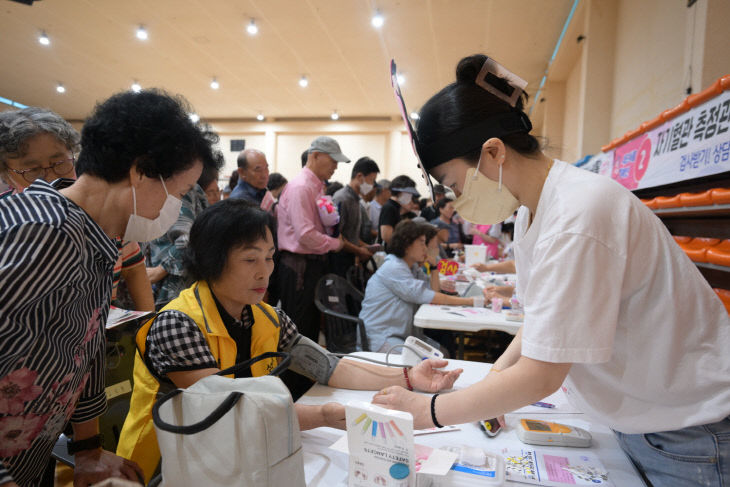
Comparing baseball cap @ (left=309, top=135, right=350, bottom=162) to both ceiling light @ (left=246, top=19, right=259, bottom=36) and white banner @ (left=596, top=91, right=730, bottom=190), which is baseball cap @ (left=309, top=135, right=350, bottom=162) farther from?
ceiling light @ (left=246, top=19, right=259, bottom=36)

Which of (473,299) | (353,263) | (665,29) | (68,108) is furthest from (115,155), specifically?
(68,108)

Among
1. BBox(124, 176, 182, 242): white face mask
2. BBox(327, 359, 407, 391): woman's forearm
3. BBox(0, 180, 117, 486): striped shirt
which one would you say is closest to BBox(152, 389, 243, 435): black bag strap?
BBox(0, 180, 117, 486): striped shirt

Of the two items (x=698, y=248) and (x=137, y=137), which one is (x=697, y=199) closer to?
(x=698, y=248)

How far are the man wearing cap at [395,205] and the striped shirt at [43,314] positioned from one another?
4.02 meters

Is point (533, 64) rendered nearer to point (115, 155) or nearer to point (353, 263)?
point (353, 263)

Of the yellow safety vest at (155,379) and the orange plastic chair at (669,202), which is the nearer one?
the yellow safety vest at (155,379)

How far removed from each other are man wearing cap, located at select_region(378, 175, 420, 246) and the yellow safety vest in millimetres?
3535

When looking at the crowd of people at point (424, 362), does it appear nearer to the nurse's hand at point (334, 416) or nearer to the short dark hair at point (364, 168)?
the nurse's hand at point (334, 416)

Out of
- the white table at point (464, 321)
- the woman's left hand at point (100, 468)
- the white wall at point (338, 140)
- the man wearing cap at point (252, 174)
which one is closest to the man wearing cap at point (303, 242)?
the man wearing cap at point (252, 174)

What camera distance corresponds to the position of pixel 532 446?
3.72 ft

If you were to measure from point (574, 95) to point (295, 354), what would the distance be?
789 centimetres

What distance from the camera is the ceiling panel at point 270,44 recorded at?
5914 mm

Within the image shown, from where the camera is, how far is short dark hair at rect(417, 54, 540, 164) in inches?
39.6

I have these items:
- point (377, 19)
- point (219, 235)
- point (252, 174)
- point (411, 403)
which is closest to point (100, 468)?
point (219, 235)
